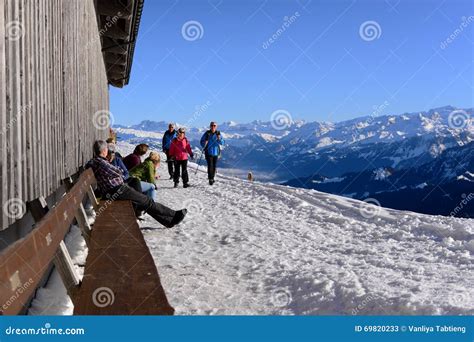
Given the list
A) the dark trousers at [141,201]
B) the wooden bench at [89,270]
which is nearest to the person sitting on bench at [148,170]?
the dark trousers at [141,201]

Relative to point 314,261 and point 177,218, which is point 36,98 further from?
Answer: point 177,218

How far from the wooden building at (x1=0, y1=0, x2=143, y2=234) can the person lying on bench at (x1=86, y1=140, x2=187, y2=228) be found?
333 mm

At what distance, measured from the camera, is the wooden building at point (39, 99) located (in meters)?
3.86

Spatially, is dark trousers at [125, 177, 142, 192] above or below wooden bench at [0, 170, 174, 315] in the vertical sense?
below

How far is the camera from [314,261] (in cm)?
693

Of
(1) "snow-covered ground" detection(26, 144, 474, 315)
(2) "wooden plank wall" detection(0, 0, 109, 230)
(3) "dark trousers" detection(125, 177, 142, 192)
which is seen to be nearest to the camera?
(2) "wooden plank wall" detection(0, 0, 109, 230)

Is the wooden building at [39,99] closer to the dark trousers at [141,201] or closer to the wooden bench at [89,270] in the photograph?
the wooden bench at [89,270]

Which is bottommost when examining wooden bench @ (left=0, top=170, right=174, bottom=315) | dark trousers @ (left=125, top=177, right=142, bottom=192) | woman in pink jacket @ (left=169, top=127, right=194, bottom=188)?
woman in pink jacket @ (left=169, top=127, right=194, bottom=188)

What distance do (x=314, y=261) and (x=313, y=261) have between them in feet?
0.04

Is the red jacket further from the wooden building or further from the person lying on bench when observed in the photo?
the person lying on bench

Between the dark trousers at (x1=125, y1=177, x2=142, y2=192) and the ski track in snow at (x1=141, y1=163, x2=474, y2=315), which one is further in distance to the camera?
the dark trousers at (x1=125, y1=177, x2=142, y2=192)

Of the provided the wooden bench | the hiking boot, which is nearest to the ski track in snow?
the hiking boot

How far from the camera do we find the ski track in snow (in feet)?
17.0

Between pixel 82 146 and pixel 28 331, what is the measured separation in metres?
6.54
